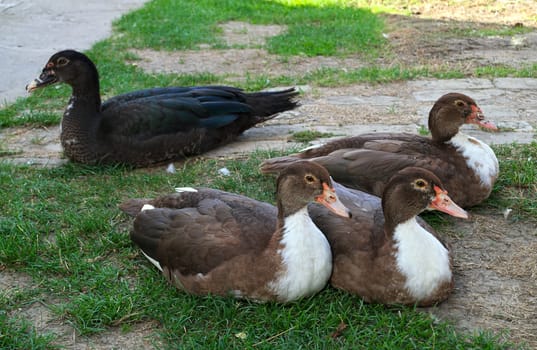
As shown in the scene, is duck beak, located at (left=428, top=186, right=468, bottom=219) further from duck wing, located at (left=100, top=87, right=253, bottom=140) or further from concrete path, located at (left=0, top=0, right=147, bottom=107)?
concrete path, located at (left=0, top=0, right=147, bottom=107)

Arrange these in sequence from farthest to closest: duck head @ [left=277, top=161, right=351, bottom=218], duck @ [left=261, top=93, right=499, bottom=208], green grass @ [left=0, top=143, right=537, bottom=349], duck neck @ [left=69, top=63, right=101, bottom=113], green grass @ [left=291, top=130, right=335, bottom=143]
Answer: green grass @ [left=291, top=130, right=335, bottom=143], duck neck @ [left=69, top=63, right=101, bottom=113], duck @ [left=261, top=93, right=499, bottom=208], duck head @ [left=277, top=161, right=351, bottom=218], green grass @ [left=0, top=143, right=537, bottom=349]

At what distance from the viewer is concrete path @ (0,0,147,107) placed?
8.33m

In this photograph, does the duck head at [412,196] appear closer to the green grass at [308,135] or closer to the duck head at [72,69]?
the green grass at [308,135]

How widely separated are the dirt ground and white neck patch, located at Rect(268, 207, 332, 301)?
0.60 m

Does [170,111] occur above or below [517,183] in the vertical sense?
above

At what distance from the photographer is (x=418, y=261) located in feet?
10.8

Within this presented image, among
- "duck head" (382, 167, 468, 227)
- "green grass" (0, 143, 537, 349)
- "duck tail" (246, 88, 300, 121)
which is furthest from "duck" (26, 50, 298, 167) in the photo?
"duck head" (382, 167, 468, 227)

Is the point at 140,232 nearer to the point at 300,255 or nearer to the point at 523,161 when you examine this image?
the point at 300,255

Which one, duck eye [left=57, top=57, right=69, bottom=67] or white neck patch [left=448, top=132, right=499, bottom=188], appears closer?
white neck patch [left=448, top=132, right=499, bottom=188]

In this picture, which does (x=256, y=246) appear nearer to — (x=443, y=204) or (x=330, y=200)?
(x=330, y=200)

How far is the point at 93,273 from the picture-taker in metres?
3.76

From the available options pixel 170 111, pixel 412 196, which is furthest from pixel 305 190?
pixel 170 111

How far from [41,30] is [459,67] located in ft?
22.1

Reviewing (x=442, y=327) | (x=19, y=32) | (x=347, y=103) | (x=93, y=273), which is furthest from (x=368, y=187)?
(x=19, y=32)
